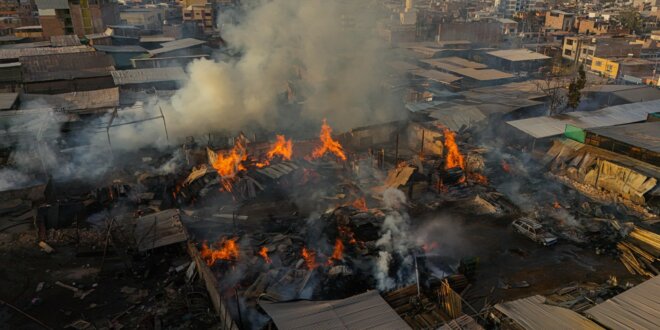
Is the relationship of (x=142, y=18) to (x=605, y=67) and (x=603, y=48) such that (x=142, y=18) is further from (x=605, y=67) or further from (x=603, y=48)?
(x=605, y=67)

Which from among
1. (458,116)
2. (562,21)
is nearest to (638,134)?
(458,116)

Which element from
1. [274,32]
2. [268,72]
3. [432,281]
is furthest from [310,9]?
[432,281]

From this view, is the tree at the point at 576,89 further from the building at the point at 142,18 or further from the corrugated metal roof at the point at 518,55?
the building at the point at 142,18

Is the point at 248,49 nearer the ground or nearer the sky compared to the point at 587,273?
nearer the sky

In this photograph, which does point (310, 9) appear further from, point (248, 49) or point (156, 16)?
point (156, 16)

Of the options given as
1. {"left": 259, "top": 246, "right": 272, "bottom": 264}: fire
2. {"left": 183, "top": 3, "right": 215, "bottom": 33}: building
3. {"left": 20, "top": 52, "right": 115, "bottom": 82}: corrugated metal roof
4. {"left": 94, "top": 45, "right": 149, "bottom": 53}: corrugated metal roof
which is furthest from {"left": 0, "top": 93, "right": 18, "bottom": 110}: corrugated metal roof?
{"left": 183, "top": 3, "right": 215, "bottom": 33}: building

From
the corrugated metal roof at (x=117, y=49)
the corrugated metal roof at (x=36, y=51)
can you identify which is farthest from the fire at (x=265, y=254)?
the corrugated metal roof at (x=117, y=49)
